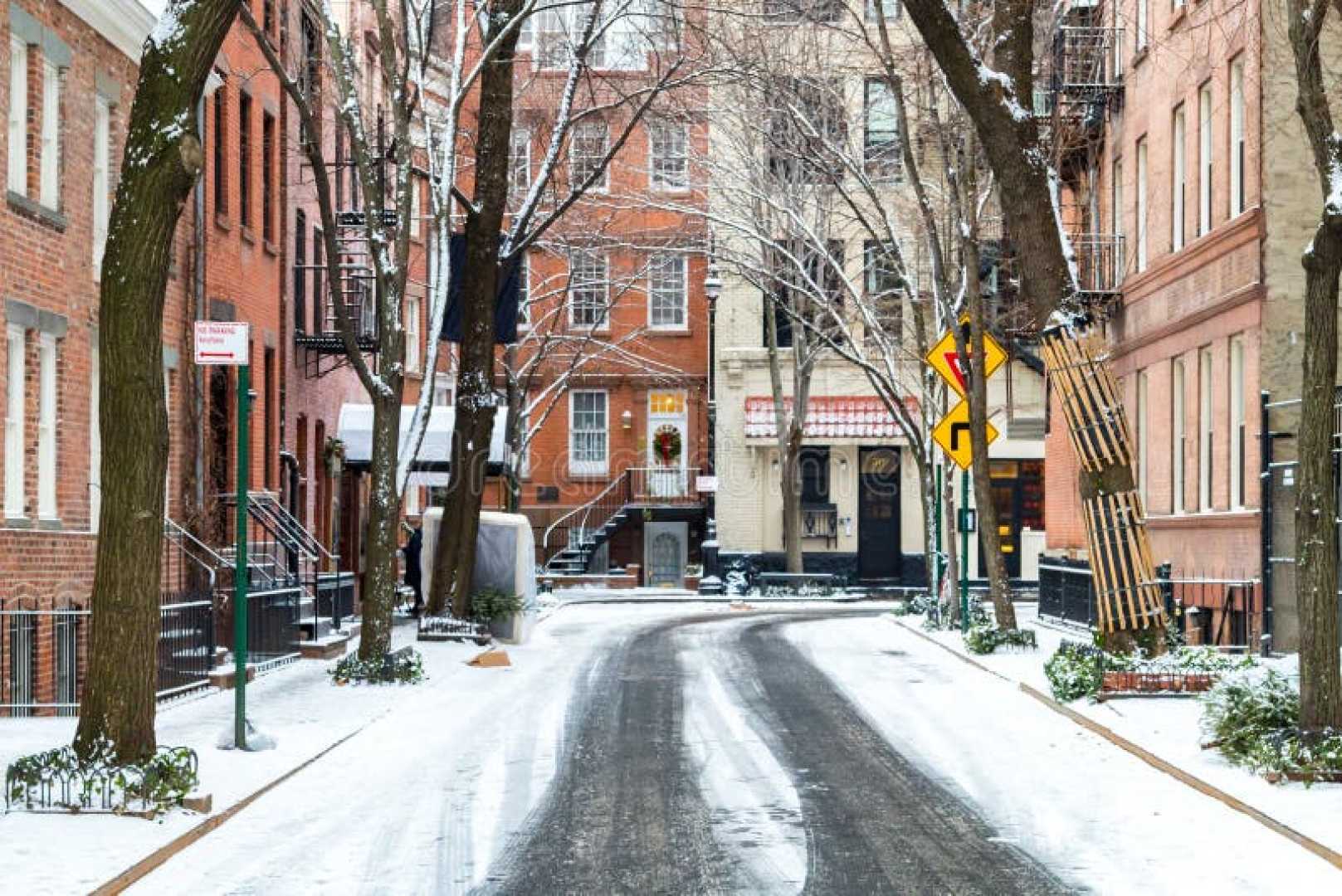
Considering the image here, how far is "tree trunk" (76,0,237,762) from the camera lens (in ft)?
40.2

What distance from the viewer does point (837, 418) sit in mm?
51312

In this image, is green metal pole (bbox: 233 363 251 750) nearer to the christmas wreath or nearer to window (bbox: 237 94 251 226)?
window (bbox: 237 94 251 226)

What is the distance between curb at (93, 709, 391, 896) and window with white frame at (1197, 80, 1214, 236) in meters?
18.3

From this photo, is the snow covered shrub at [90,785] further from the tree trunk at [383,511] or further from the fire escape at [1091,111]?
the fire escape at [1091,111]

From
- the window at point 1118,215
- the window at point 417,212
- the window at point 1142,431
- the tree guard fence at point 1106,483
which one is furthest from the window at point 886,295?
the tree guard fence at point 1106,483

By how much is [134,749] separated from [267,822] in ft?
2.92

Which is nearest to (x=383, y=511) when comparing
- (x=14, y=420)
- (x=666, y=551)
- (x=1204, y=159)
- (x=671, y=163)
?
(x=14, y=420)

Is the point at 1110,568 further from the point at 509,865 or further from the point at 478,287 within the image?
the point at 478,287

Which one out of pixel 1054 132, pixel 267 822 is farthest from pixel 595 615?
pixel 267 822

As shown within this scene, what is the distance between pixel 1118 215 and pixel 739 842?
25.5 m

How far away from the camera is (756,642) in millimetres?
27625

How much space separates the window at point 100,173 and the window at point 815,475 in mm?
30186

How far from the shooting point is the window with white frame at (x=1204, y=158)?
95.0ft

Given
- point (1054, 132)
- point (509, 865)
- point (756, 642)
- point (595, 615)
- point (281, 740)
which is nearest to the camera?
point (509, 865)
